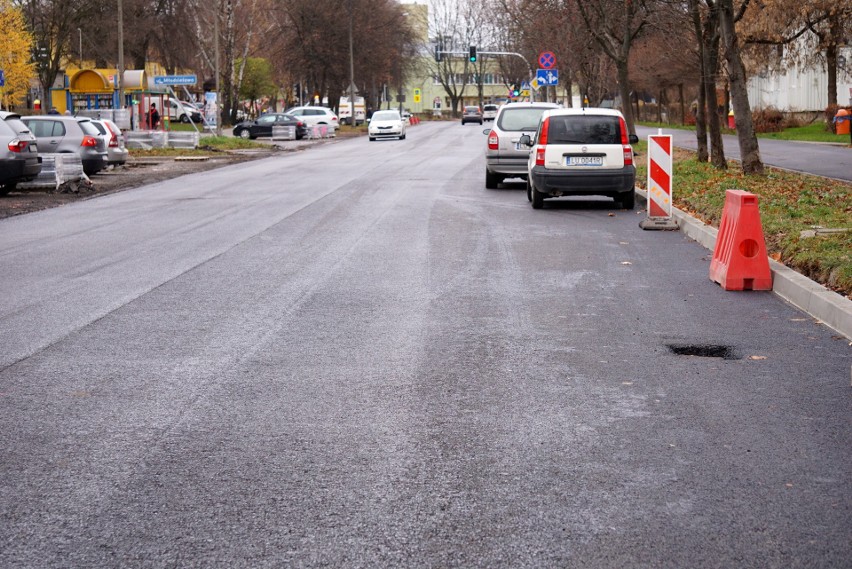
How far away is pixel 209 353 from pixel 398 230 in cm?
770

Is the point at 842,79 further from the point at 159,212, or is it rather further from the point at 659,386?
the point at 659,386

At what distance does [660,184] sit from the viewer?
15.7 meters

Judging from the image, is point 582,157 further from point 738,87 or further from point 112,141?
point 112,141

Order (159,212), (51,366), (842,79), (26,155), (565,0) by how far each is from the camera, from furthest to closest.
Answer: (842,79), (565,0), (26,155), (159,212), (51,366)

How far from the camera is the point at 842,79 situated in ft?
201

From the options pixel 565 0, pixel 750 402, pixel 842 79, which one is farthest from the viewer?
pixel 842 79

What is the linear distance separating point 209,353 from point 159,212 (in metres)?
11.4

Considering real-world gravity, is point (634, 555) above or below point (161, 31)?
below

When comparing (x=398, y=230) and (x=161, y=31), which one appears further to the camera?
(x=161, y=31)

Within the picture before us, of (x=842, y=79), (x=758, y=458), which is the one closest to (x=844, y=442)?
(x=758, y=458)

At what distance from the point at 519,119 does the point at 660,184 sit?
787 cm

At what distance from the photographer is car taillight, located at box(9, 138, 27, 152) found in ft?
72.4

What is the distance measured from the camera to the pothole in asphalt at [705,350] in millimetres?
7559

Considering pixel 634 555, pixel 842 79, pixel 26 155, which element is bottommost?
pixel 634 555
